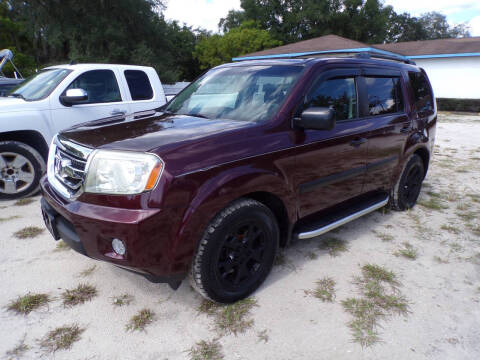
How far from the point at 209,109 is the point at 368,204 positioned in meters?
1.94

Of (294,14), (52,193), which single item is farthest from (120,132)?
(294,14)

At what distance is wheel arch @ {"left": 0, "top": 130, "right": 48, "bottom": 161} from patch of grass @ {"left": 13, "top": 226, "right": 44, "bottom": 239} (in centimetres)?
143

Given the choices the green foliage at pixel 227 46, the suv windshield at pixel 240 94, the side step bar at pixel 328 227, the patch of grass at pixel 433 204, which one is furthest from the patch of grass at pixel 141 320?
the green foliage at pixel 227 46

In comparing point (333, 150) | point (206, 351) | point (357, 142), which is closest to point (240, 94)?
point (333, 150)

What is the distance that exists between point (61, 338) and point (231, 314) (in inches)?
44.5

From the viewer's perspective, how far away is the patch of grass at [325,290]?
2.71m

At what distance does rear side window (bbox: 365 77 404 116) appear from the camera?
3.56 m

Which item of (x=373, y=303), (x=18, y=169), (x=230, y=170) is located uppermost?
(x=230, y=170)

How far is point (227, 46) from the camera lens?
3531 centimetres

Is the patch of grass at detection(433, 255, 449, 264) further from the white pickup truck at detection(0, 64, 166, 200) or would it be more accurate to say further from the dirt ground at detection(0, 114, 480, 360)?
the white pickup truck at detection(0, 64, 166, 200)

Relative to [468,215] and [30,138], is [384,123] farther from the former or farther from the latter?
[30,138]

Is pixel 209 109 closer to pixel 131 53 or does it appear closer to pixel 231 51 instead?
pixel 131 53

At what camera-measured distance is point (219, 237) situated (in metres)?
2.35

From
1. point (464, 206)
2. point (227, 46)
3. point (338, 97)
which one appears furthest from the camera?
point (227, 46)
